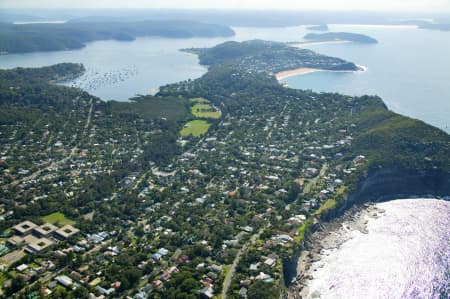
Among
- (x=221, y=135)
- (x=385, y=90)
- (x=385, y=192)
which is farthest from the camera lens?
(x=385, y=90)

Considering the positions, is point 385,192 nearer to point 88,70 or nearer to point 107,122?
point 107,122

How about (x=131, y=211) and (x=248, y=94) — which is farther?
(x=248, y=94)

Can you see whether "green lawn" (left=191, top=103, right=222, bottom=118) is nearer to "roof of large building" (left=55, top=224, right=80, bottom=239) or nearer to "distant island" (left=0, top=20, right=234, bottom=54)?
"roof of large building" (left=55, top=224, right=80, bottom=239)

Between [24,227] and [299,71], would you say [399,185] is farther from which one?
[299,71]

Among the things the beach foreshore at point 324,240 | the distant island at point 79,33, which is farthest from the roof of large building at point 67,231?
the distant island at point 79,33

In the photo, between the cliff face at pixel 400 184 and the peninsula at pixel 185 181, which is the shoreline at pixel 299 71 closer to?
the peninsula at pixel 185 181

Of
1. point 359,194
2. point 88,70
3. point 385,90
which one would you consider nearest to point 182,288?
point 359,194
